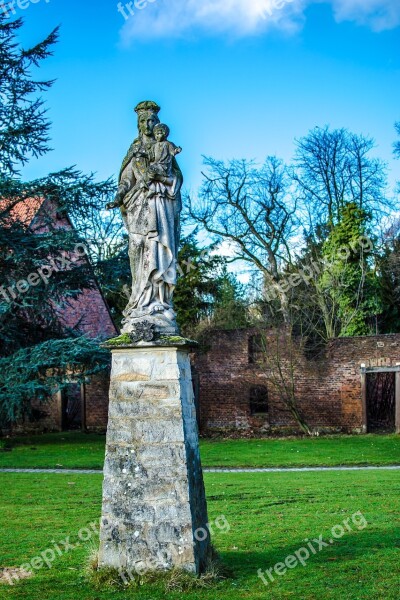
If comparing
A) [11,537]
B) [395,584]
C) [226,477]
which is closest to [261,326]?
[226,477]

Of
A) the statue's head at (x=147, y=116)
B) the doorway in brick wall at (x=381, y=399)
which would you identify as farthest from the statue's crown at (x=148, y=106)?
the doorway in brick wall at (x=381, y=399)

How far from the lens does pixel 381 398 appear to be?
94.4ft

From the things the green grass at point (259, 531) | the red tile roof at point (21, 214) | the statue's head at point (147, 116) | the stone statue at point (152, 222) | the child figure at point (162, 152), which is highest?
the red tile roof at point (21, 214)

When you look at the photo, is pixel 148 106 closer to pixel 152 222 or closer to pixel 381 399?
pixel 152 222

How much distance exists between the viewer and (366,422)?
26.9m

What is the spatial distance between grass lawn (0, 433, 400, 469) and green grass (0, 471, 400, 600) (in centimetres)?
282

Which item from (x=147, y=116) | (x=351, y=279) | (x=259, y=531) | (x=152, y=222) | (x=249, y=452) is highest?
(x=351, y=279)

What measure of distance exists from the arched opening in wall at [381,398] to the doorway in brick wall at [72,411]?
36.1ft

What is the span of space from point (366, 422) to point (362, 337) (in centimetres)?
290

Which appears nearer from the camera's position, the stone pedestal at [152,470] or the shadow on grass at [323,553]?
the stone pedestal at [152,470]

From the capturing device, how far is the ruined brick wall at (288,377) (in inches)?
1067

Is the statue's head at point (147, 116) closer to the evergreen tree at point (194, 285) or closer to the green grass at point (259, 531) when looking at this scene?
the green grass at point (259, 531)

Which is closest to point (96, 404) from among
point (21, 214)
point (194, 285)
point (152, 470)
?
point (194, 285)

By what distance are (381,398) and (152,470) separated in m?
22.7
